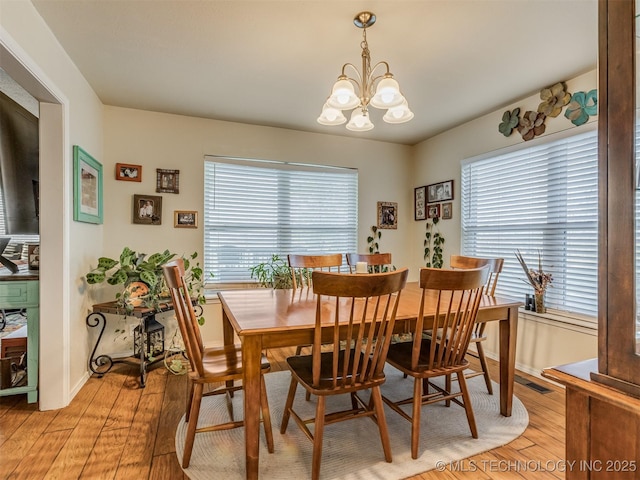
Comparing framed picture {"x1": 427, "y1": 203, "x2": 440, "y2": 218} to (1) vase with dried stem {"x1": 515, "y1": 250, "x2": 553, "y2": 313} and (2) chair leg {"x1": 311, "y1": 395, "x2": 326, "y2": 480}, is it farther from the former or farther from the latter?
(2) chair leg {"x1": 311, "y1": 395, "x2": 326, "y2": 480}

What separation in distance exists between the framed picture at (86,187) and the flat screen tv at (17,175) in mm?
454

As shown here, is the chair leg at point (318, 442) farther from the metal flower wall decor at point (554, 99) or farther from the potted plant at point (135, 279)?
the metal flower wall decor at point (554, 99)

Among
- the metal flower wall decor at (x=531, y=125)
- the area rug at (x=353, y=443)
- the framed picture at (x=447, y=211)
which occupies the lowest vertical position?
the area rug at (x=353, y=443)

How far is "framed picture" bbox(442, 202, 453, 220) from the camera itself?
147 inches

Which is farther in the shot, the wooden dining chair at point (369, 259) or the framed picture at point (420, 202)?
the framed picture at point (420, 202)

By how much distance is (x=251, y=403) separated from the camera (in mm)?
1453

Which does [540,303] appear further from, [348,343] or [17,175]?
[17,175]

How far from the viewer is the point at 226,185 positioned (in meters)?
3.56

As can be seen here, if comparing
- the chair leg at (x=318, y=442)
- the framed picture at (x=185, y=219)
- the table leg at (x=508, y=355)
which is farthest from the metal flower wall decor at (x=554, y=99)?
the framed picture at (x=185, y=219)

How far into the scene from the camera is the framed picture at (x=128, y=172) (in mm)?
3119

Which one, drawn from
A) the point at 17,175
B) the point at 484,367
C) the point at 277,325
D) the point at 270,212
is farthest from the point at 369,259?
the point at 17,175

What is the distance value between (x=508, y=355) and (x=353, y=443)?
1.09m

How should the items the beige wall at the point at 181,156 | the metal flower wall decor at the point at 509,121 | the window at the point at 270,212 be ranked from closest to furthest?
the metal flower wall decor at the point at 509,121 → the beige wall at the point at 181,156 → the window at the point at 270,212

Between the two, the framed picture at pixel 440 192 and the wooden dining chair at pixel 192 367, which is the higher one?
the framed picture at pixel 440 192
